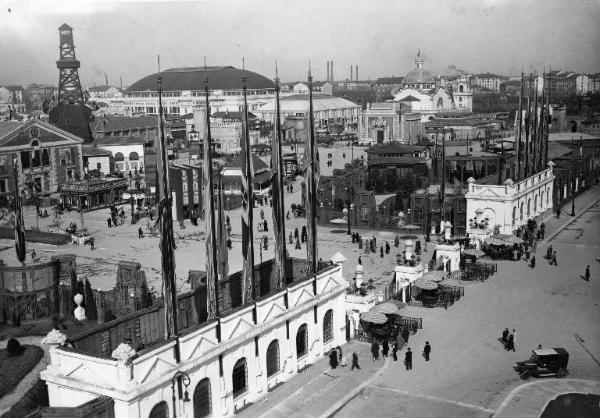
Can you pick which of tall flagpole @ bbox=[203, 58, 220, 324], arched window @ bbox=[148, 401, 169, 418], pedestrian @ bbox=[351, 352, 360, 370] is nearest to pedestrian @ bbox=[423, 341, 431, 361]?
pedestrian @ bbox=[351, 352, 360, 370]

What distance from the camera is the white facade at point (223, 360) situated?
60.4 feet

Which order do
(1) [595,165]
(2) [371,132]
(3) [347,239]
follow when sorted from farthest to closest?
(2) [371,132] → (1) [595,165] → (3) [347,239]

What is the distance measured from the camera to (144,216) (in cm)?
6047

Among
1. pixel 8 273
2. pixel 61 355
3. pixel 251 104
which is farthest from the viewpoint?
pixel 251 104

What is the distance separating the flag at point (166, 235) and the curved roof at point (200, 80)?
428ft

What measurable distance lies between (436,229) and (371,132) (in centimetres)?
6047

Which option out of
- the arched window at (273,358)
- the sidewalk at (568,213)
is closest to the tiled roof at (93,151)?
the sidewalk at (568,213)

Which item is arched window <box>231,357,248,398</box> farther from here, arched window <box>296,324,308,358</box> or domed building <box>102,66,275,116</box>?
domed building <box>102,66,275,116</box>

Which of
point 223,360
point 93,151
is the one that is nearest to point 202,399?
point 223,360

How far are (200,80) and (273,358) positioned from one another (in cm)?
14141

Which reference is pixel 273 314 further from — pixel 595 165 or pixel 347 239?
pixel 595 165

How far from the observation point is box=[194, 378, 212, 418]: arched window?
67.7 ft

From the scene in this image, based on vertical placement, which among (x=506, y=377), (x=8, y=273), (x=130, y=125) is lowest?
(x=506, y=377)

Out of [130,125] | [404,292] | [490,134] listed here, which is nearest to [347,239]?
[404,292]
